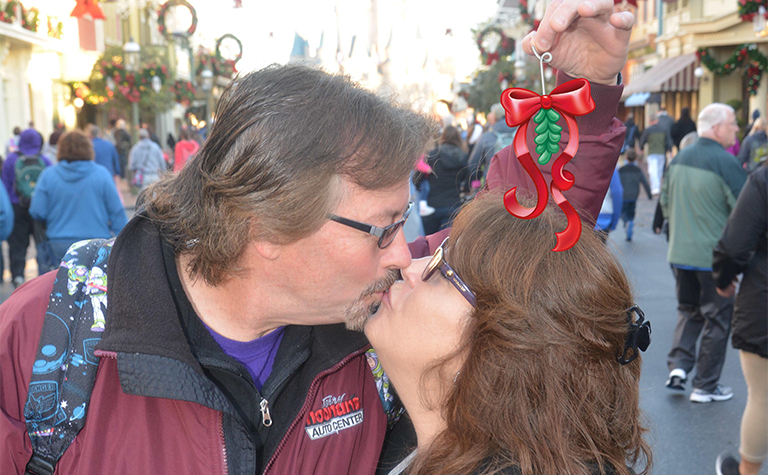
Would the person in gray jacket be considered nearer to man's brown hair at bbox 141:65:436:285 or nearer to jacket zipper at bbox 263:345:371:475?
man's brown hair at bbox 141:65:436:285

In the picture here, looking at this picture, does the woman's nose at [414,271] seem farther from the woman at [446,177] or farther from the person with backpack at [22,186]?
the person with backpack at [22,186]

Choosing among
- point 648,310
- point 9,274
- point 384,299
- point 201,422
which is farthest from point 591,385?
point 9,274

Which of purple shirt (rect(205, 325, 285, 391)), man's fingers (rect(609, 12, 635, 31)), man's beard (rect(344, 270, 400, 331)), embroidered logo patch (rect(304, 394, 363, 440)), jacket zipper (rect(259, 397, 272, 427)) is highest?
man's fingers (rect(609, 12, 635, 31))

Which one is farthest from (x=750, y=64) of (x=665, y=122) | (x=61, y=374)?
(x=61, y=374)

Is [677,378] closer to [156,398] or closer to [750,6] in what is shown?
[156,398]

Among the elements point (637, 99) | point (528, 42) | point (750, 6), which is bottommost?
point (637, 99)

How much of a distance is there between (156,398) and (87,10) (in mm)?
7035

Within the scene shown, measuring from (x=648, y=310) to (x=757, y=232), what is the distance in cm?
382

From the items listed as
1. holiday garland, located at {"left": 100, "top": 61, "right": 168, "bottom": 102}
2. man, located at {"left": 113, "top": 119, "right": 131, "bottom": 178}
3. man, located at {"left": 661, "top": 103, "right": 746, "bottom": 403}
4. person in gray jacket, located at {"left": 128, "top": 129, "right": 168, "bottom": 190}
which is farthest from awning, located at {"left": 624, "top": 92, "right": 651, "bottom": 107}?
man, located at {"left": 661, "top": 103, "right": 746, "bottom": 403}

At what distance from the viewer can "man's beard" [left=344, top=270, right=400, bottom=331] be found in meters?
1.98

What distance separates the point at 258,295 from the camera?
1903 mm

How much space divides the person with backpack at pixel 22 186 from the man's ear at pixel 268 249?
706 cm

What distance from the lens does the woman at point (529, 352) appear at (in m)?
1.68

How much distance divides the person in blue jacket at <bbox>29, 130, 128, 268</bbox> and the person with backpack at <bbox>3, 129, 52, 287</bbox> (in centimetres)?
164
